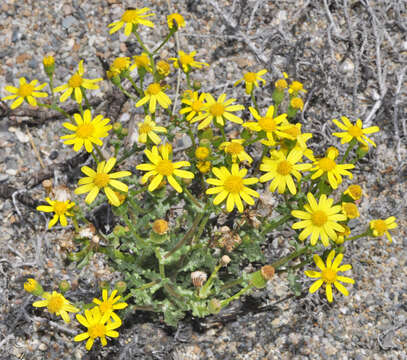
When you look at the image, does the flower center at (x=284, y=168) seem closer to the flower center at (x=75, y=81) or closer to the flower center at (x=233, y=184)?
the flower center at (x=233, y=184)

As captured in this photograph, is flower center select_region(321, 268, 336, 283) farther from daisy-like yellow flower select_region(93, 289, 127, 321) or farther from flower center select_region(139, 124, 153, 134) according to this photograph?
flower center select_region(139, 124, 153, 134)

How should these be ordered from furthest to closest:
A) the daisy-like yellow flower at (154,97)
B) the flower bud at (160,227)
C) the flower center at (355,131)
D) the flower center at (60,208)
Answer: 1. the daisy-like yellow flower at (154,97)
2. the flower center at (355,131)
3. the flower center at (60,208)
4. the flower bud at (160,227)

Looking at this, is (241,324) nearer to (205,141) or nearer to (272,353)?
(272,353)

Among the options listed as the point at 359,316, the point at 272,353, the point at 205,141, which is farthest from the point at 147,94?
the point at 359,316

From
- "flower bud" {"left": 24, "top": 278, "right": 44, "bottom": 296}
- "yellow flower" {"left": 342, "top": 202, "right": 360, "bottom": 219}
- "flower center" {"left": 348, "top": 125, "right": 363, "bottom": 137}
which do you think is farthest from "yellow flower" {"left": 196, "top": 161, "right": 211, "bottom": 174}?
"flower bud" {"left": 24, "top": 278, "right": 44, "bottom": 296}

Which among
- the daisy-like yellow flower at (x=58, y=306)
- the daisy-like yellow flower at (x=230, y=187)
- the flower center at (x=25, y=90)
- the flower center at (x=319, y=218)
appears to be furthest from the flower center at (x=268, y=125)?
the flower center at (x=25, y=90)

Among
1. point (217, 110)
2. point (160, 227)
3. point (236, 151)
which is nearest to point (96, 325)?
point (160, 227)

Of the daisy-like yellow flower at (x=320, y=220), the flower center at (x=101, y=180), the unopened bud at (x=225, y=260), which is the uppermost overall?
the flower center at (x=101, y=180)
